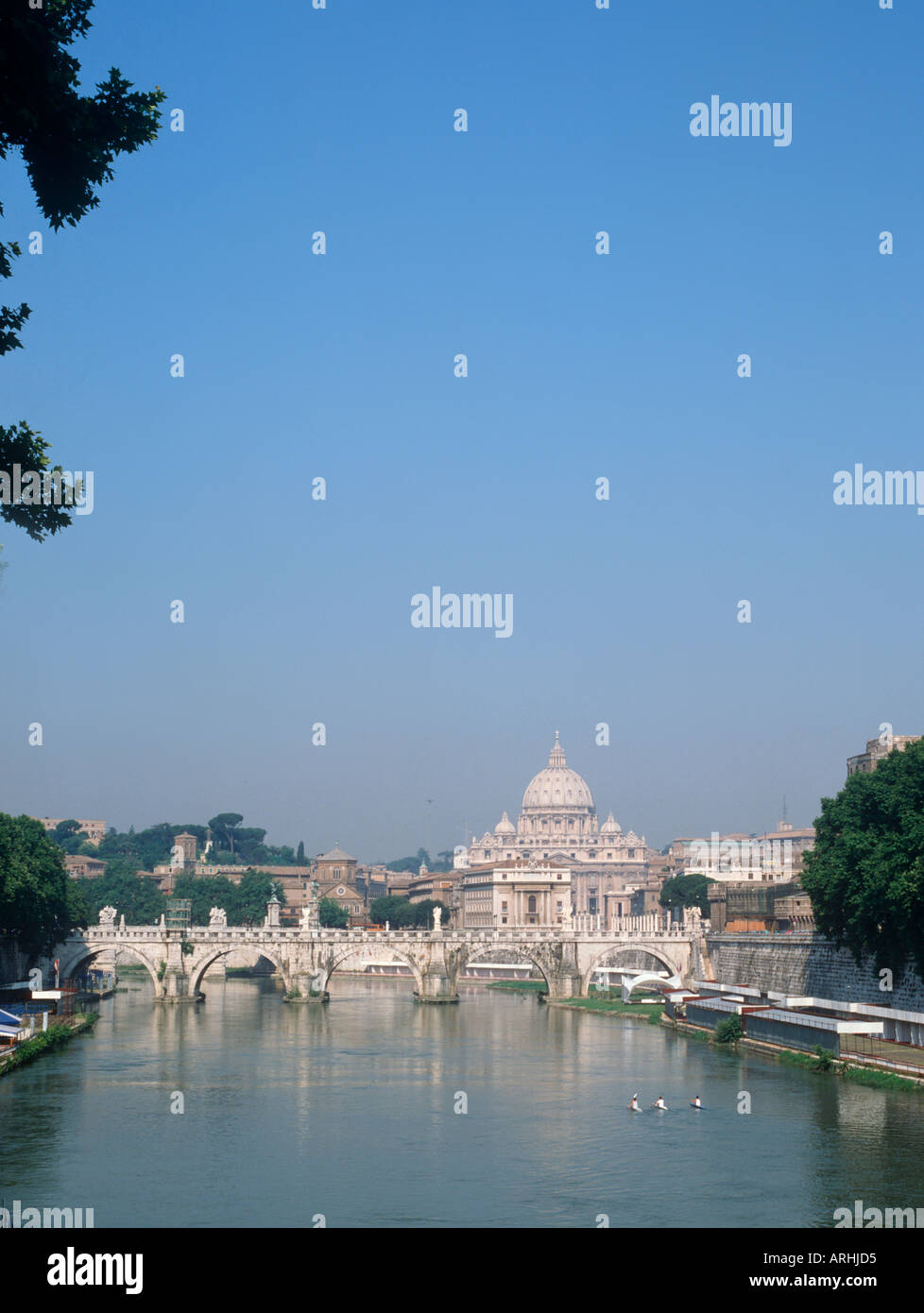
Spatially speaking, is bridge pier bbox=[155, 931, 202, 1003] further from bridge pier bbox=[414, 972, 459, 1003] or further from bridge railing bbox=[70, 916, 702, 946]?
bridge pier bbox=[414, 972, 459, 1003]

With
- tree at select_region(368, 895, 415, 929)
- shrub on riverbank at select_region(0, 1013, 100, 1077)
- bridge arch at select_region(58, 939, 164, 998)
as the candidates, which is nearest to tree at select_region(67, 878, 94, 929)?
bridge arch at select_region(58, 939, 164, 998)

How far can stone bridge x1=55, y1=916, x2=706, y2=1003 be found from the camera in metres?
90.9

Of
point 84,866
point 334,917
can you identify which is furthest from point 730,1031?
point 84,866

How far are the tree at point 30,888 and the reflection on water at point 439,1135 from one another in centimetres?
668

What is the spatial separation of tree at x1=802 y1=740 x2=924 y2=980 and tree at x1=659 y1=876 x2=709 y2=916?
69816 millimetres

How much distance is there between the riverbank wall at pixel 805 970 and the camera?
2333 inches

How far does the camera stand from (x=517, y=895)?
176125mm

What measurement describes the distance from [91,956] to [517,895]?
9115 cm

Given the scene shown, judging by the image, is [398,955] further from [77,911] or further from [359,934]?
[77,911]
